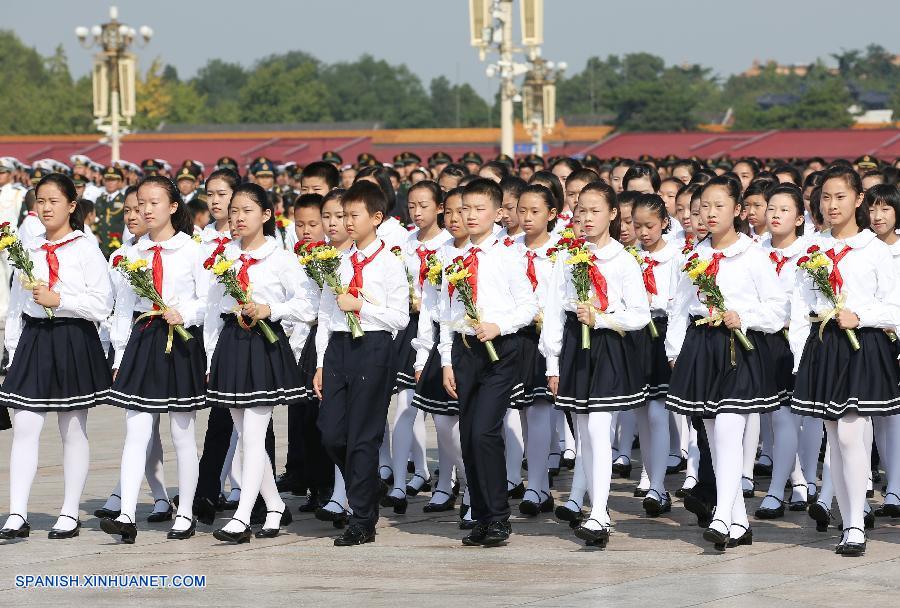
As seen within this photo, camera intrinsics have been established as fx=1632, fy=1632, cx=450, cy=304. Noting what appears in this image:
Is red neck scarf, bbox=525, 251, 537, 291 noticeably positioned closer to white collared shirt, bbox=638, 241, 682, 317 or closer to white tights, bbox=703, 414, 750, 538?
white collared shirt, bbox=638, 241, 682, 317

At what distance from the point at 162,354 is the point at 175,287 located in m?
0.37

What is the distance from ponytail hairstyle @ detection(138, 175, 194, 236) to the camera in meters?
8.97

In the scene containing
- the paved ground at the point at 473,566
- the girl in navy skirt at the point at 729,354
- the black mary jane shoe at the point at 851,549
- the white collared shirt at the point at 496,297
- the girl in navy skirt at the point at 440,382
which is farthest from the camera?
the girl in navy skirt at the point at 440,382

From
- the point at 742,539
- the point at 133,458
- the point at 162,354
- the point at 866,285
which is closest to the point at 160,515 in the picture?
the point at 133,458

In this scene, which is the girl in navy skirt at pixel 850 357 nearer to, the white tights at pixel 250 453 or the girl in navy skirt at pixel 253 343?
the girl in navy skirt at pixel 253 343

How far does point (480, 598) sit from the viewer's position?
7.30 metres

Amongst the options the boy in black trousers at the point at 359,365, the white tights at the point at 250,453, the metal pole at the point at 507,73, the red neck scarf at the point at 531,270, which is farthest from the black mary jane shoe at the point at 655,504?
the metal pole at the point at 507,73

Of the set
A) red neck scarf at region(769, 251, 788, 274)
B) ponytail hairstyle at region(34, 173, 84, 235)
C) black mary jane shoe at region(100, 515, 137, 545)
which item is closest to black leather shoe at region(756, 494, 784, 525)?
red neck scarf at region(769, 251, 788, 274)

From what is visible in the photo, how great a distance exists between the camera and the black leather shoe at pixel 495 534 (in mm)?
8508

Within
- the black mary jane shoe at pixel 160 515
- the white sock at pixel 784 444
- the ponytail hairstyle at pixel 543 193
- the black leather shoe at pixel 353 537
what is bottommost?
the black mary jane shoe at pixel 160 515

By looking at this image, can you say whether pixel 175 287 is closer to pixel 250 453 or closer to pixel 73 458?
pixel 250 453

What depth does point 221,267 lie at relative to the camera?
8.42m

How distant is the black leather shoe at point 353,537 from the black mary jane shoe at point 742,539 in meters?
1.90

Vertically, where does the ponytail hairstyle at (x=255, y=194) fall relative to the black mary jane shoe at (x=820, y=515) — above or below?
above
